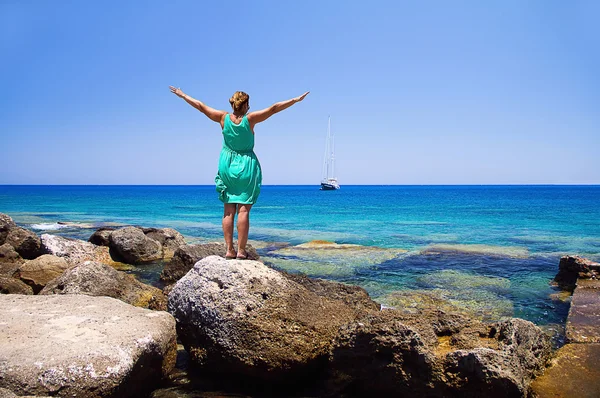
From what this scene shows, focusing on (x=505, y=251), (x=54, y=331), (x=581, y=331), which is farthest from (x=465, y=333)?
(x=505, y=251)

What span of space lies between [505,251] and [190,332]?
1710 cm

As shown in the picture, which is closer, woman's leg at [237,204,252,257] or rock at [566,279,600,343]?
woman's leg at [237,204,252,257]

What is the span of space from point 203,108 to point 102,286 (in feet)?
13.4

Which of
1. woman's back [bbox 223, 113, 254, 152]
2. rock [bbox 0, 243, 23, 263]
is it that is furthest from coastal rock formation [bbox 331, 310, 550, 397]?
rock [bbox 0, 243, 23, 263]

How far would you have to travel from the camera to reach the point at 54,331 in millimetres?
5031

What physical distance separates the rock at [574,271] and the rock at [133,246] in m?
12.8

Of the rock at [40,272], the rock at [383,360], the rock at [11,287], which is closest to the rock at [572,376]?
the rock at [383,360]

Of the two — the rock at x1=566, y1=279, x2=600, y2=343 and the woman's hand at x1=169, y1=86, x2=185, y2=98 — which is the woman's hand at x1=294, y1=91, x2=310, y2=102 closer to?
the woman's hand at x1=169, y1=86, x2=185, y2=98

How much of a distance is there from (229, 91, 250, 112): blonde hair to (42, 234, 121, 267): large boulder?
374 inches

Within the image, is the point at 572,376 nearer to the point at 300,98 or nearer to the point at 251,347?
the point at 251,347

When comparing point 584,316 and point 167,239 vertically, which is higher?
point 584,316

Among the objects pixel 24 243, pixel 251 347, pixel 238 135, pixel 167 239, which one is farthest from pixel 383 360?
pixel 167 239

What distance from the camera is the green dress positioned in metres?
6.54

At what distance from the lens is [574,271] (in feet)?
39.4
